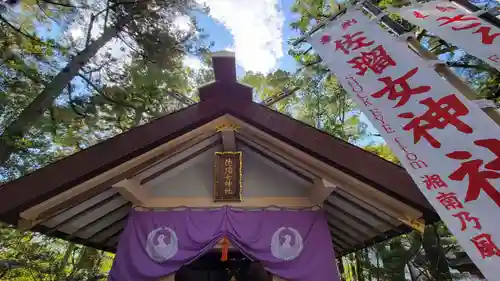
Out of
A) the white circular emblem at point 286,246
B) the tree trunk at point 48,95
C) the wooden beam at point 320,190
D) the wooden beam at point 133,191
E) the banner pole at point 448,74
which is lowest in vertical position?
the white circular emblem at point 286,246

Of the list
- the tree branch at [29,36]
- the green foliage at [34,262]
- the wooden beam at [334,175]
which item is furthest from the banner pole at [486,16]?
the green foliage at [34,262]

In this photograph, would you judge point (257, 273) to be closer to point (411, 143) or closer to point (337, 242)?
point (337, 242)

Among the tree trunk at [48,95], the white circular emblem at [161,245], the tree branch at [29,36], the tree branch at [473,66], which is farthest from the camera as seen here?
the tree branch at [473,66]

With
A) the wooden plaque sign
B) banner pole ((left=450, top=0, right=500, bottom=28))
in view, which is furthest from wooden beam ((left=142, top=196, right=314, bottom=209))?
banner pole ((left=450, top=0, right=500, bottom=28))

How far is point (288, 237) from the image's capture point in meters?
4.06

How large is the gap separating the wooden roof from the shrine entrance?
1875 millimetres

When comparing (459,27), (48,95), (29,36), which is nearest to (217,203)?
(459,27)

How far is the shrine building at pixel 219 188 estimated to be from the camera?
3.47m

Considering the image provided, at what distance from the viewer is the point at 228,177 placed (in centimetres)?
434

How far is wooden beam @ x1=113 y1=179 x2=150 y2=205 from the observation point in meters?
3.84

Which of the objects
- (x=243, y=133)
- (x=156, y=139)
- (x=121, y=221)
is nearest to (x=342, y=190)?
(x=243, y=133)

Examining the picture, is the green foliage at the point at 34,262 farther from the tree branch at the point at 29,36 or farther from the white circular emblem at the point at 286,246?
the white circular emblem at the point at 286,246

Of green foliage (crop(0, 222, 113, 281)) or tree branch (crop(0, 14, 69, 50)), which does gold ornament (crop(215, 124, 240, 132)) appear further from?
green foliage (crop(0, 222, 113, 281))

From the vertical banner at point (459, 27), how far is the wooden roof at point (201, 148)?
5.00 feet
